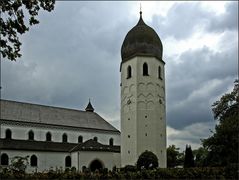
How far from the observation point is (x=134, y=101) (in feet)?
Answer: 160

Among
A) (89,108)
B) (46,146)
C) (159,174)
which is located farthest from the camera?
(89,108)

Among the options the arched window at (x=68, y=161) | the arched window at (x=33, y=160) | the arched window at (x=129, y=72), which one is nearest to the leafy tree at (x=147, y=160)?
the arched window at (x=129, y=72)

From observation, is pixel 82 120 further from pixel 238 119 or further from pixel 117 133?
pixel 238 119

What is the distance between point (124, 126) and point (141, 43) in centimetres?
1226

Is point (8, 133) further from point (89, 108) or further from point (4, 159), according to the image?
point (89, 108)

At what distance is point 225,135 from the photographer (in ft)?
125

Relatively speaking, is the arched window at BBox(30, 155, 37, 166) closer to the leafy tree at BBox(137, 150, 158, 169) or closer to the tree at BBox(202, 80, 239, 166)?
the leafy tree at BBox(137, 150, 158, 169)

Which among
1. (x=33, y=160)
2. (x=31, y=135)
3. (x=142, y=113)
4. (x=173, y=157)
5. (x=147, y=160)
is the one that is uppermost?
(x=142, y=113)

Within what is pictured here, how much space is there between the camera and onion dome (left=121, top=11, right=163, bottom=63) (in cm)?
4997

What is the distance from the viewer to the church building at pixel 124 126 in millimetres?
47562

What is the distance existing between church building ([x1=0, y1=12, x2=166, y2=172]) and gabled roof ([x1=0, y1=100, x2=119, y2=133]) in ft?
0.51

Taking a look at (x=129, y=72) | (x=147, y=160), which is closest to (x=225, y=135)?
(x=147, y=160)

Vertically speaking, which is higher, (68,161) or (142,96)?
(142,96)

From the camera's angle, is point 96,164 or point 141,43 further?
point 96,164
